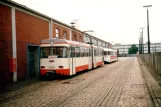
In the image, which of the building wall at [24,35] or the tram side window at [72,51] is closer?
the building wall at [24,35]

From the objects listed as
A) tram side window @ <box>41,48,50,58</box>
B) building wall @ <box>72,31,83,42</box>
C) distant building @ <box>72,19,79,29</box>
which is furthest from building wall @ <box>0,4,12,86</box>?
distant building @ <box>72,19,79,29</box>

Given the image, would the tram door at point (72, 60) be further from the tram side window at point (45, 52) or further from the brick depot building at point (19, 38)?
the brick depot building at point (19, 38)

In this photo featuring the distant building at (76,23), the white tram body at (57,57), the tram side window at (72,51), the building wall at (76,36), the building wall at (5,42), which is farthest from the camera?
the distant building at (76,23)

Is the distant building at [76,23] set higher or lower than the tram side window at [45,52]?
higher

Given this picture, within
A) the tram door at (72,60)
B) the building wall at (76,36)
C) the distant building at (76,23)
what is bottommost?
the tram door at (72,60)

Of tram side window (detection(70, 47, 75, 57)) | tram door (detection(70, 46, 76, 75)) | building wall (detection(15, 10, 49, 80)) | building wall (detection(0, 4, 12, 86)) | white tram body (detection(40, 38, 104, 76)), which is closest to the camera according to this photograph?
building wall (detection(0, 4, 12, 86))

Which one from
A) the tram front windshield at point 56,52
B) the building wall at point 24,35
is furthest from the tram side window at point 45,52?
the building wall at point 24,35

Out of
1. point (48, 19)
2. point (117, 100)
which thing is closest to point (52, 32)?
point (48, 19)

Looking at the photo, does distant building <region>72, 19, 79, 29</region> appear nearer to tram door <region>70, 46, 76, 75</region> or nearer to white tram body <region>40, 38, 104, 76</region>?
tram door <region>70, 46, 76, 75</region>

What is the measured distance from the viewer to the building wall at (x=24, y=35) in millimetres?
16766

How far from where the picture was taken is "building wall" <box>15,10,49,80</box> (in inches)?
660

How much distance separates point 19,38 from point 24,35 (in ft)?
2.85

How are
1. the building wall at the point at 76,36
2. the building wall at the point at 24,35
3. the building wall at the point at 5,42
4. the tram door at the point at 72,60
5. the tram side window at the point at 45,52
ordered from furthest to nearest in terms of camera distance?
the building wall at the point at 76,36, the tram door at the point at 72,60, the tram side window at the point at 45,52, the building wall at the point at 24,35, the building wall at the point at 5,42

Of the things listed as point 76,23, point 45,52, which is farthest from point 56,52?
point 76,23
